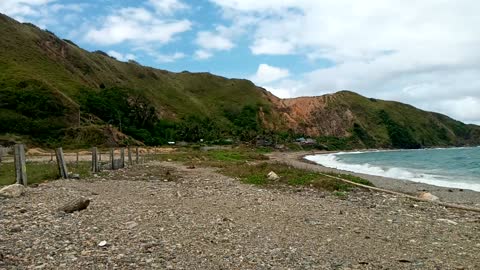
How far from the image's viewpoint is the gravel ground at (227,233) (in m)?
8.24

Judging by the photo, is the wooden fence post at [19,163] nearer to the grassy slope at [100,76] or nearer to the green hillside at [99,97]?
the green hillside at [99,97]

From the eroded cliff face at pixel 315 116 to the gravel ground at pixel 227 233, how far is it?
5647 inches

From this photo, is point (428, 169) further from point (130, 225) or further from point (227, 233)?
point (130, 225)

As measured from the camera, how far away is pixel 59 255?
320 inches

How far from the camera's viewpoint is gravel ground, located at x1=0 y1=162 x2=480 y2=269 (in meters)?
8.24

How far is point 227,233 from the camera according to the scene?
1062 centimetres

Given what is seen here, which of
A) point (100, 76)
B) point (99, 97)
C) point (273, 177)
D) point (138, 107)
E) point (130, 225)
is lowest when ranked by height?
point (273, 177)

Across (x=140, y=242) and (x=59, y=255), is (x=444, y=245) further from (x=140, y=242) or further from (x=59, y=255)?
(x=59, y=255)

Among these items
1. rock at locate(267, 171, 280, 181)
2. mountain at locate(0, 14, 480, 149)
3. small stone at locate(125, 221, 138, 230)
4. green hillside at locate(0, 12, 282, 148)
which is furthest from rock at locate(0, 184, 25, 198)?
green hillside at locate(0, 12, 282, 148)

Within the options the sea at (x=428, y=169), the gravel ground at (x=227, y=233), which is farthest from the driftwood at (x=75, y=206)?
the sea at (x=428, y=169)

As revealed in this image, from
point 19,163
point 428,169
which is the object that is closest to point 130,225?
point 19,163

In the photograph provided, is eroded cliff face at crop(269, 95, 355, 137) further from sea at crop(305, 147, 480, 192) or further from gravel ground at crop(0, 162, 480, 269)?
gravel ground at crop(0, 162, 480, 269)

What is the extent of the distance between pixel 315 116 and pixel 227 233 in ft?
531

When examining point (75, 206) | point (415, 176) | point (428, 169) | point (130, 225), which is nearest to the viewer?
point (130, 225)
